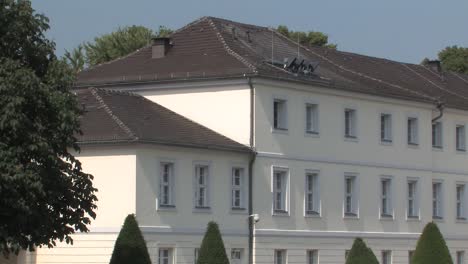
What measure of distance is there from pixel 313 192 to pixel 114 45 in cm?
3500

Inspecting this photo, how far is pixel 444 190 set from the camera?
232ft

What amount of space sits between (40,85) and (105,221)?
1817cm

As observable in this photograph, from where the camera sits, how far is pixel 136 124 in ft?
179

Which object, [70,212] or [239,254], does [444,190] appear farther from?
[70,212]

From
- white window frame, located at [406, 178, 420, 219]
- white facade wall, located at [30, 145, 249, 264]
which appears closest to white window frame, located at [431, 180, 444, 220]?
white window frame, located at [406, 178, 420, 219]

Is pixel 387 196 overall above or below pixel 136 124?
below

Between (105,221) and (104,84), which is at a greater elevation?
(104,84)

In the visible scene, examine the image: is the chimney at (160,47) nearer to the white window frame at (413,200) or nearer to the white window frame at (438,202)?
the white window frame at (413,200)

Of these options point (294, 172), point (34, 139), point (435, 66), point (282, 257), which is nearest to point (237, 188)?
point (294, 172)

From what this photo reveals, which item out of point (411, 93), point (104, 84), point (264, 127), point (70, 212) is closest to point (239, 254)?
point (264, 127)

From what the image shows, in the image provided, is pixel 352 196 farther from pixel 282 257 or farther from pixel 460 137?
pixel 460 137

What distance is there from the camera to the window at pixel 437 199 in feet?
230

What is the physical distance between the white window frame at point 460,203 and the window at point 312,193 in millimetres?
12074

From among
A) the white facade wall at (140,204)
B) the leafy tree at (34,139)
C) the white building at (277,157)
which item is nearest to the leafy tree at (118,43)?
the white building at (277,157)
